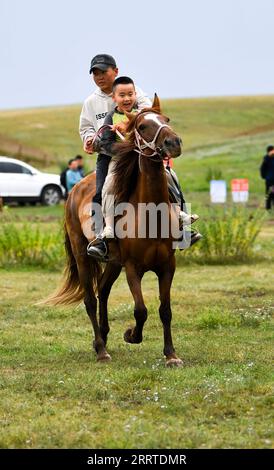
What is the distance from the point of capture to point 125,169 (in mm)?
8688

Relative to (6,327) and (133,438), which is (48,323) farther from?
(133,438)

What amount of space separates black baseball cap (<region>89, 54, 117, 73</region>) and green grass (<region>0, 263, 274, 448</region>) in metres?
2.78

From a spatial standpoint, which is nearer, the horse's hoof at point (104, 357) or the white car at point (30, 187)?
the horse's hoof at point (104, 357)

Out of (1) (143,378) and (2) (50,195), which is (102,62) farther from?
(2) (50,195)

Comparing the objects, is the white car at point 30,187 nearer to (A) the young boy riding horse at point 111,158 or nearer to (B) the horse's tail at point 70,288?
(B) the horse's tail at point 70,288

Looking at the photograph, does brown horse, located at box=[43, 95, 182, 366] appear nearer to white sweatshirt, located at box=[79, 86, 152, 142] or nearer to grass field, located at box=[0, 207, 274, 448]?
grass field, located at box=[0, 207, 274, 448]

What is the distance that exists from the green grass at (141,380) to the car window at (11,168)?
21.6 metres

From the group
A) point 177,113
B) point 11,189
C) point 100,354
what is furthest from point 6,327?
point 177,113

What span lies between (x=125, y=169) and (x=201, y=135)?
6746 centimetres

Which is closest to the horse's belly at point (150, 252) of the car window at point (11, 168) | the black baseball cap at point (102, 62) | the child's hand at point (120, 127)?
the child's hand at point (120, 127)

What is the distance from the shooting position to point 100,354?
30.1ft

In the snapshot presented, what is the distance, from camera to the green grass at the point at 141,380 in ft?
20.6

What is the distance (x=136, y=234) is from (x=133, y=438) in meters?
2.74

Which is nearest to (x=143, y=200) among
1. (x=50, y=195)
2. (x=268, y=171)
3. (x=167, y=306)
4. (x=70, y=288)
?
(x=167, y=306)
